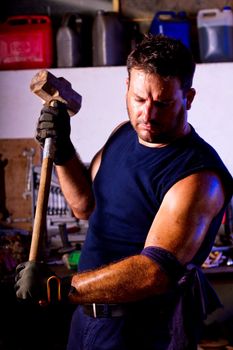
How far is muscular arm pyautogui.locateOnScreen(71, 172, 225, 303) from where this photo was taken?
1.65 m

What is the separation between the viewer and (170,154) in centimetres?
182

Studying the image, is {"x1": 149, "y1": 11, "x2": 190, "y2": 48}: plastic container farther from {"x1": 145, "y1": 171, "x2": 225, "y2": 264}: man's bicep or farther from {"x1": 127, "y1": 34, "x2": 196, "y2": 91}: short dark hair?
{"x1": 145, "y1": 171, "x2": 225, "y2": 264}: man's bicep

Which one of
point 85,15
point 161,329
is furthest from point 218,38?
point 161,329

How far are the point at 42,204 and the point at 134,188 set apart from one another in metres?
0.32

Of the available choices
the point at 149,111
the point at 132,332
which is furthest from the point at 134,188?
the point at 132,332

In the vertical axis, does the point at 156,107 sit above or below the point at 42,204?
above

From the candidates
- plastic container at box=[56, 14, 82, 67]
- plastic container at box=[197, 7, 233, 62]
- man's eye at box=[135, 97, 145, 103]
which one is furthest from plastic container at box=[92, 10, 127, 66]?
man's eye at box=[135, 97, 145, 103]

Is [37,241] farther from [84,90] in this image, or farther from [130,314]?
[84,90]

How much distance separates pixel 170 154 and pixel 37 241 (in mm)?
513

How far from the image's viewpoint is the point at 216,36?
385 cm

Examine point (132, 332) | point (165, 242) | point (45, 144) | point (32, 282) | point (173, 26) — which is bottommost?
point (132, 332)

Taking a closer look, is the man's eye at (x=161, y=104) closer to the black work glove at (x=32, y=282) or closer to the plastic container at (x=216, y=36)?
the black work glove at (x=32, y=282)

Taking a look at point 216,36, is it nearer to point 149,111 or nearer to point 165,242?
point 149,111

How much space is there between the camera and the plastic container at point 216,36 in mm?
3834
